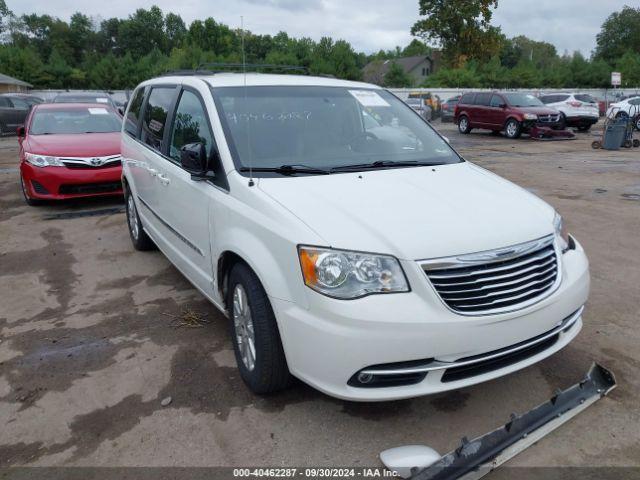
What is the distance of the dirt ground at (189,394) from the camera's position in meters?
2.70

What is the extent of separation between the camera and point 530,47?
10669 centimetres

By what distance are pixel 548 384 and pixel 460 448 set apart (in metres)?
1.01

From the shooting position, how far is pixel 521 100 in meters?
19.8

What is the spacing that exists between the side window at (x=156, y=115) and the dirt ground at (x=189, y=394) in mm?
1311

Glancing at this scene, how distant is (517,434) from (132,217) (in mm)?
4722

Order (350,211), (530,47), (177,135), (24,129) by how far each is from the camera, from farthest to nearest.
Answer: (530,47)
(24,129)
(177,135)
(350,211)

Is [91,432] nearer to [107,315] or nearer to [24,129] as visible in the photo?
[107,315]

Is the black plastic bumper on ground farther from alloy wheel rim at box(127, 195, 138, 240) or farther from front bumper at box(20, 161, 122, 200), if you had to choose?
front bumper at box(20, 161, 122, 200)

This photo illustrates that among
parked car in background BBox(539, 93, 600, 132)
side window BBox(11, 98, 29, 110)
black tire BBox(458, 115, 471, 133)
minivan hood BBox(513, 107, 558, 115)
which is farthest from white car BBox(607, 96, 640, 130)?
side window BBox(11, 98, 29, 110)

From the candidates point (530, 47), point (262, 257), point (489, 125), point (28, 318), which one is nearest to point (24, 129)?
point (28, 318)

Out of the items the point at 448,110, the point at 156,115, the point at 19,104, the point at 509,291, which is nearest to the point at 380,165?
the point at 509,291

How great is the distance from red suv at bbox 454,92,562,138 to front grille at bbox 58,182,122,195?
15.4 m

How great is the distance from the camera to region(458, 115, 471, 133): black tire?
71.2ft

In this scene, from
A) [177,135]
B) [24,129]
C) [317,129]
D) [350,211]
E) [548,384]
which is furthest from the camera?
[24,129]
